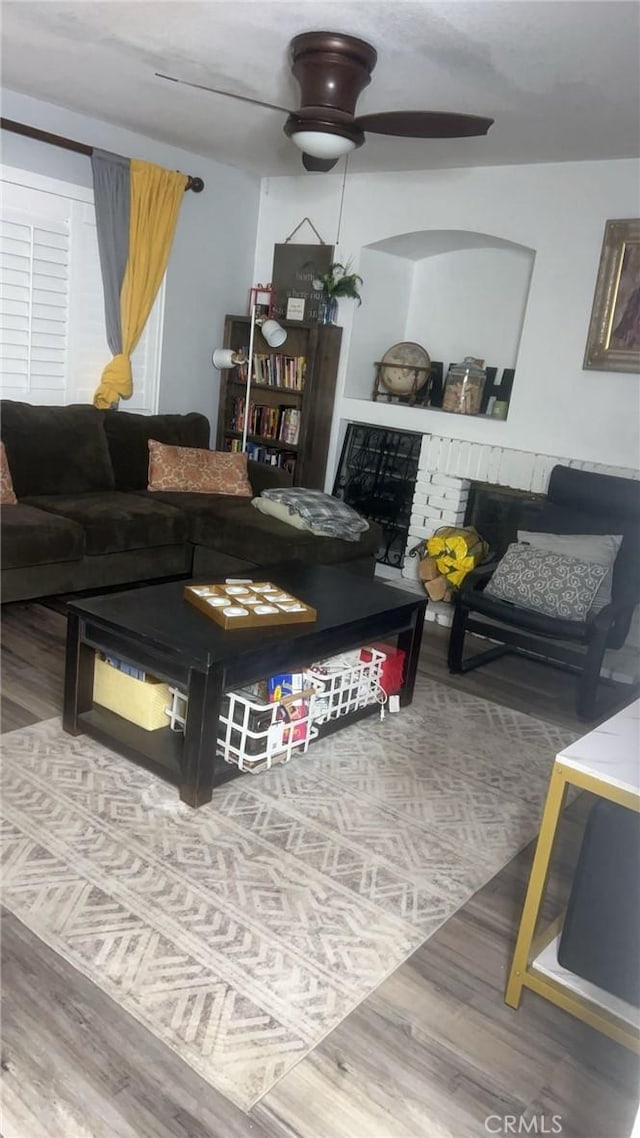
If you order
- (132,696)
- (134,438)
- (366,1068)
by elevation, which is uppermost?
(134,438)

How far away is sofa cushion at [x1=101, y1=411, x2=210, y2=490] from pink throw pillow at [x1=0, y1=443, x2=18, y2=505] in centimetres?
78

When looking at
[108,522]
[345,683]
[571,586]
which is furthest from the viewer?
[108,522]

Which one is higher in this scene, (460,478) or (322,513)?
(460,478)

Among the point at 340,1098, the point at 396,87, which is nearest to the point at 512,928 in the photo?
the point at 340,1098

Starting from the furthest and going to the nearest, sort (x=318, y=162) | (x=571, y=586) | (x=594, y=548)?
(x=594, y=548) < (x=571, y=586) < (x=318, y=162)

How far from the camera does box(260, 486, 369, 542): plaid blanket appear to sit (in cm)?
426

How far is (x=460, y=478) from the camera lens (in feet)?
15.5

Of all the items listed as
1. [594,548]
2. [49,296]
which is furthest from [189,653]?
[49,296]

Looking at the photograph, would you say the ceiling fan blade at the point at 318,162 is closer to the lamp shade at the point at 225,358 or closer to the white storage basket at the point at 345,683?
the white storage basket at the point at 345,683

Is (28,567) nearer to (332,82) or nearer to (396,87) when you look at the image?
(332,82)

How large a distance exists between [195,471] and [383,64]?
2358 mm

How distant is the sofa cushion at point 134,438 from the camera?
4645mm

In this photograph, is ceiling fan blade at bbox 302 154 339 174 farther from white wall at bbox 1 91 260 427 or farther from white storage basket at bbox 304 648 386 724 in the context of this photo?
white storage basket at bbox 304 648 386 724

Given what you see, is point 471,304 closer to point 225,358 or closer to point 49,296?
point 225,358
